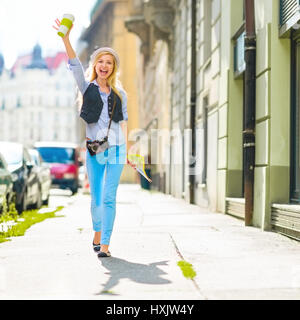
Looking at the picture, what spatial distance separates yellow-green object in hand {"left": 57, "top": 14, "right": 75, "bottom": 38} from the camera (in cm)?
587

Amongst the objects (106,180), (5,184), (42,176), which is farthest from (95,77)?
(42,176)

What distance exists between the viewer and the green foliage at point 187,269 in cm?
489

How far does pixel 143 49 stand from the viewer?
119 ft

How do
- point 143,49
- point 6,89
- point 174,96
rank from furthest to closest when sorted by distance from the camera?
point 6,89 < point 143,49 < point 174,96

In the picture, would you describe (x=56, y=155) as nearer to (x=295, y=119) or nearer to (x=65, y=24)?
(x=295, y=119)

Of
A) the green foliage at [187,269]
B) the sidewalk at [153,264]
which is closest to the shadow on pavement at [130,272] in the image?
the sidewalk at [153,264]

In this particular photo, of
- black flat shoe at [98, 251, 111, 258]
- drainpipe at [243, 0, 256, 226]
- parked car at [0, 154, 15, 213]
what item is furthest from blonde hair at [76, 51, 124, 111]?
parked car at [0, 154, 15, 213]

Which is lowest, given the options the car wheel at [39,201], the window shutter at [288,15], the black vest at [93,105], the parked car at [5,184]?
the car wheel at [39,201]

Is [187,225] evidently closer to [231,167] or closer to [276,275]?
[231,167]

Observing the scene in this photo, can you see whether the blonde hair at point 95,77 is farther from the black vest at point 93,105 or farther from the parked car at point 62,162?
the parked car at point 62,162

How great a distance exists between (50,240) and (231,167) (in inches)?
191

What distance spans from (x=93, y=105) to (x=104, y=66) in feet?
1.24

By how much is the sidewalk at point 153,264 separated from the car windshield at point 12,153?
3994mm

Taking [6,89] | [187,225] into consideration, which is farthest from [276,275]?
[6,89]
